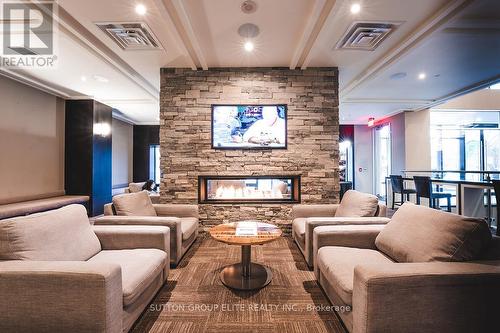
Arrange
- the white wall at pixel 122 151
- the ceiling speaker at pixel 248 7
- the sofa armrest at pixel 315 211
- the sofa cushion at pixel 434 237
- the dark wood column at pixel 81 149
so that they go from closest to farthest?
the sofa cushion at pixel 434 237, the ceiling speaker at pixel 248 7, the sofa armrest at pixel 315 211, the dark wood column at pixel 81 149, the white wall at pixel 122 151

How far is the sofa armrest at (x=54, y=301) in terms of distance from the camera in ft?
4.34

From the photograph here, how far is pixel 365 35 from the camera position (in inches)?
118

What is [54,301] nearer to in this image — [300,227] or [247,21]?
[300,227]

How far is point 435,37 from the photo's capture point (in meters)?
3.01

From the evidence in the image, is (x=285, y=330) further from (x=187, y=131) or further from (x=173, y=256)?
(x=187, y=131)

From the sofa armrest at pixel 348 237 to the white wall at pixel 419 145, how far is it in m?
5.31

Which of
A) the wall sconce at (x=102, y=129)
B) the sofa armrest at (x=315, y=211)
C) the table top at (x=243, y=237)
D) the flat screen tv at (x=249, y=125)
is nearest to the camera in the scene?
the table top at (x=243, y=237)

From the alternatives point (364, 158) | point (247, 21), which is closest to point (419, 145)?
point (364, 158)

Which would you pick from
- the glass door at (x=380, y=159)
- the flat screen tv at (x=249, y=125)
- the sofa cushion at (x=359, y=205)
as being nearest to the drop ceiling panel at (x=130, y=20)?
the flat screen tv at (x=249, y=125)

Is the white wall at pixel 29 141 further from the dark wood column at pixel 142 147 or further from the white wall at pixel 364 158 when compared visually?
the white wall at pixel 364 158

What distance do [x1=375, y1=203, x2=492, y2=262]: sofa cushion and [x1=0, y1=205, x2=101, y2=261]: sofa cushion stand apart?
2412mm

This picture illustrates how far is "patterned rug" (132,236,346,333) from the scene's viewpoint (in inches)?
69.4

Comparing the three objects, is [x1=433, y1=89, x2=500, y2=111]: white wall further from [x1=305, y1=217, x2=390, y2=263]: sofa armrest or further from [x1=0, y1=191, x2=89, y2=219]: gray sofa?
[x1=0, y1=191, x2=89, y2=219]: gray sofa

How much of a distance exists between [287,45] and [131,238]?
3.01 meters
